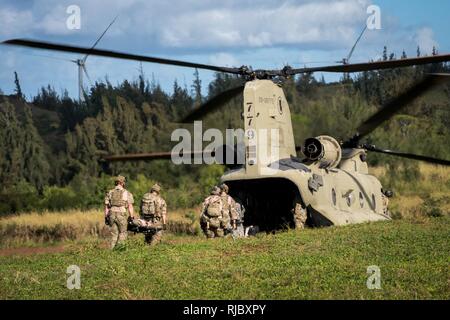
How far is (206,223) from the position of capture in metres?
21.0

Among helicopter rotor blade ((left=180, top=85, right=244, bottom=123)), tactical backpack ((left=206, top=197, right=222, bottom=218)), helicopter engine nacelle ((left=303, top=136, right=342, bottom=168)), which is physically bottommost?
tactical backpack ((left=206, top=197, right=222, bottom=218))

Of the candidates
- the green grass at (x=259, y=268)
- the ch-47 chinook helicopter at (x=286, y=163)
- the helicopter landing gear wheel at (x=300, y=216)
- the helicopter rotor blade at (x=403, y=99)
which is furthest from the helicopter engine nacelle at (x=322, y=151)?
the green grass at (x=259, y=268)

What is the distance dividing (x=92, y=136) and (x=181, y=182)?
21.4ft

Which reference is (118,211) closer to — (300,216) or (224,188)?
(224,188)

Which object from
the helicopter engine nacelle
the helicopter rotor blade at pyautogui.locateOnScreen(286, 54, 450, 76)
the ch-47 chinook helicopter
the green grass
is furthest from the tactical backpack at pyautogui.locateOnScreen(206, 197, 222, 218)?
the helicopter rotor blade at pyautogui.locateOnScreen(286, 54, 450, 76)

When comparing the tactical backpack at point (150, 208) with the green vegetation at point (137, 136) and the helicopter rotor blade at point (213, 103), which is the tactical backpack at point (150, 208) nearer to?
the helicopter rotor blade at point (213, 103)

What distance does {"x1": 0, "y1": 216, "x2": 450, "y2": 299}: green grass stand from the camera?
12.5 metres

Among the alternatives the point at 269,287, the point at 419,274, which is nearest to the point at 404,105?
the point at 419,274

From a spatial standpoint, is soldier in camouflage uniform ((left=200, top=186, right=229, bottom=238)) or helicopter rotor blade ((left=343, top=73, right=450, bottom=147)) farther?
soldier in camouflage uniform ((left=200, top=186, right=229, bottom=238))

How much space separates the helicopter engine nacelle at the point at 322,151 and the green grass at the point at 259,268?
2.90 meters

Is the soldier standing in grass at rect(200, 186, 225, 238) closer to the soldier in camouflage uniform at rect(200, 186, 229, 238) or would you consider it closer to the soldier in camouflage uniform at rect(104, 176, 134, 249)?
the soldier in camouflage uniform at rect(200, 186, 229, 238)

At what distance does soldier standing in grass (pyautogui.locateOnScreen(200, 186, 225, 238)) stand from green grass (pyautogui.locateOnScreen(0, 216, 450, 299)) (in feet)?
5.17

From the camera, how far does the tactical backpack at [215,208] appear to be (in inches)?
819
